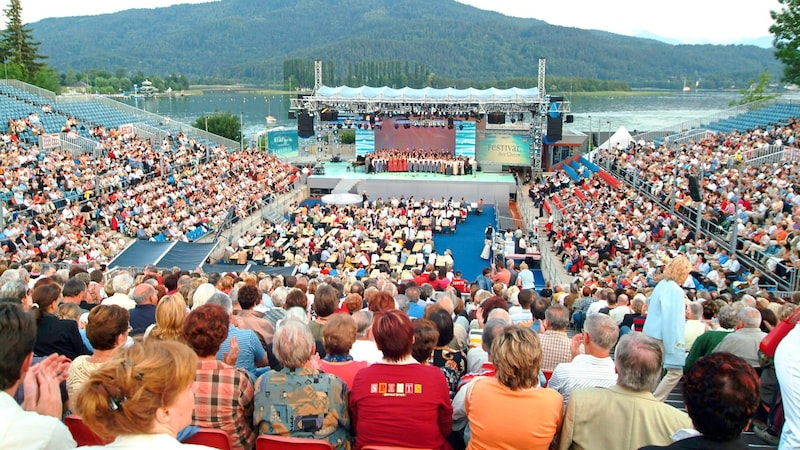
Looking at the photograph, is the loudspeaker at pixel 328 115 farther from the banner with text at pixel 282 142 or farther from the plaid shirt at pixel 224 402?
the plaid shirt at pixel 224 402

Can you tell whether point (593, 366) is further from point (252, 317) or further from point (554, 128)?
point (554, 128)

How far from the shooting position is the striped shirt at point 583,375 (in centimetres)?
364

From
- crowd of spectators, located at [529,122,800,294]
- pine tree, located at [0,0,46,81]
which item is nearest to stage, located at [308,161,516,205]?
crowd of spectators, located at [529,122,800,294]

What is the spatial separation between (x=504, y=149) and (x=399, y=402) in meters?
31.2

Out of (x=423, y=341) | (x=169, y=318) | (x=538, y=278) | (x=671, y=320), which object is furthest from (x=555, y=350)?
(x=538, y=278)

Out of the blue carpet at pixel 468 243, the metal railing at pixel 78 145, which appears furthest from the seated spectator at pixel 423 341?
the metal railing at pixel 78 145

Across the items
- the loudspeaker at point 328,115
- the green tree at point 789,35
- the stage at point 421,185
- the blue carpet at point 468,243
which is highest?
the green tree at point 789,35

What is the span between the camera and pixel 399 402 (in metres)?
3.34

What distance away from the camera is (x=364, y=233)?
65.4 feet

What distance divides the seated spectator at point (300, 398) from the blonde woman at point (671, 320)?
2.61m

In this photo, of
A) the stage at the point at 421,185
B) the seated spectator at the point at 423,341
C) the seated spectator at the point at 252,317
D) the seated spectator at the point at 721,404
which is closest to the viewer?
the seated spectator at the point at 721,404

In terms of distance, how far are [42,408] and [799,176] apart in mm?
19316

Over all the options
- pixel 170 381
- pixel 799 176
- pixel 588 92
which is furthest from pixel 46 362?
pixel 588 92

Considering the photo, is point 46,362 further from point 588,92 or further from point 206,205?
point 588,92
